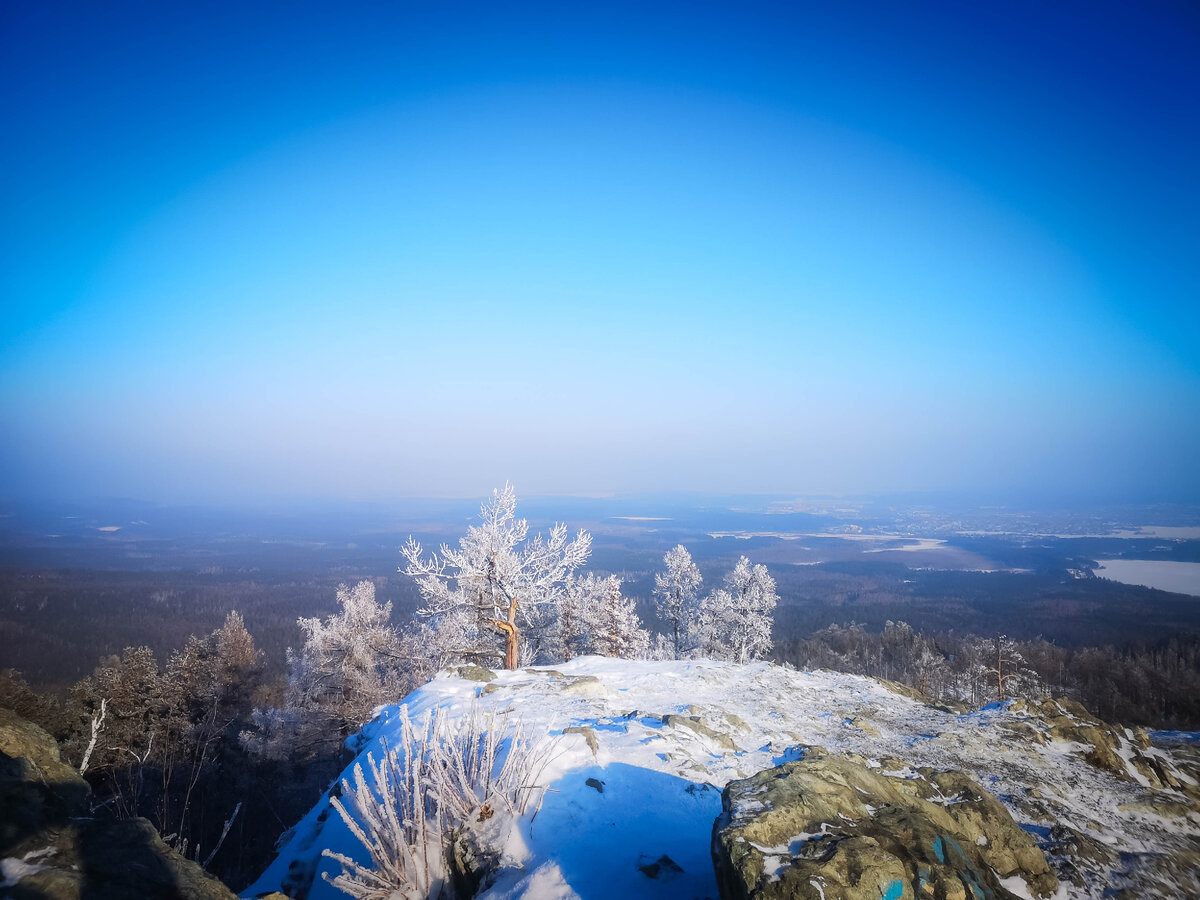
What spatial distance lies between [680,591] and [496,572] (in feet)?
64.4

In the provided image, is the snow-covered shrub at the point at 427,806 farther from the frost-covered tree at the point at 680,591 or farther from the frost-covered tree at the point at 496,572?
the frost-covered tree at the point at 680,591

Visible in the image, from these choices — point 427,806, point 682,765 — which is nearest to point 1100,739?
point 682,765

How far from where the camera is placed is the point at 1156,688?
180 ft

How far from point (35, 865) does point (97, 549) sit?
218 meters

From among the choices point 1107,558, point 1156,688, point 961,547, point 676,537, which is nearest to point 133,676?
point 1156,688

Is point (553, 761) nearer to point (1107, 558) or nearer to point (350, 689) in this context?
point (350, 689)

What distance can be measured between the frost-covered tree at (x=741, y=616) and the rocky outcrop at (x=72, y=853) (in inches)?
1234

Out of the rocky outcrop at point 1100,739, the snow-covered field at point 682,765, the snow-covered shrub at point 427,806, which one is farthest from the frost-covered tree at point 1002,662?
the snow-covered shrub at point 427,806

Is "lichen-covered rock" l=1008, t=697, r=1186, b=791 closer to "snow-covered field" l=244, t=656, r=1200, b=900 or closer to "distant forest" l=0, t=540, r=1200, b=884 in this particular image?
"snow-covered field" l=244, t=656, r=1200, b=900

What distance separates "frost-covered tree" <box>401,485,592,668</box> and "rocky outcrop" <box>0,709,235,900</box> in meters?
12.9

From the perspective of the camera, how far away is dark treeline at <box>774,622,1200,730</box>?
50.4 metres

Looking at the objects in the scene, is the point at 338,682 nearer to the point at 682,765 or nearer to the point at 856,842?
the point at 682,765

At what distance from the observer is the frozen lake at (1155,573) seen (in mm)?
101500

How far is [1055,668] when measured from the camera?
201 feet
